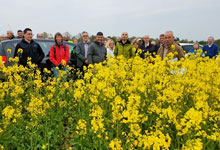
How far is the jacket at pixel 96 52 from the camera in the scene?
7.48 meters

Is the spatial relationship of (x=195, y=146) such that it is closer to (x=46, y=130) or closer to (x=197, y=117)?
(x=197, y=117)

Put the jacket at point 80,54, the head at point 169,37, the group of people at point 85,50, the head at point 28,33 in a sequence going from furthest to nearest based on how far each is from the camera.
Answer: the jacket at point 80,54, the head at point 28,33, the group of people at point 85,50, the head at point 169,37

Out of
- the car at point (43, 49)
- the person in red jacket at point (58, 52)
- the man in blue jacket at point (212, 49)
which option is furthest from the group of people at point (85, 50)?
the man in blue jacket at point (212, 49)

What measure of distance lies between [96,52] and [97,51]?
0.04m

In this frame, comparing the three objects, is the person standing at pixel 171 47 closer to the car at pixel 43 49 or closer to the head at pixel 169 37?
Result: the head at pixel 169 37

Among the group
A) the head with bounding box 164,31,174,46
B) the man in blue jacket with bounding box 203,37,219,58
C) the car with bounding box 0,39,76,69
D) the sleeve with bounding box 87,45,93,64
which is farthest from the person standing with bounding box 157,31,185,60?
the man in blue jacket with bounding box 203,37,219,58

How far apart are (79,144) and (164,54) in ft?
10.6

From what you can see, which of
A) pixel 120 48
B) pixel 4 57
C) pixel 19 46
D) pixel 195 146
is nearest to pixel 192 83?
pixel 195 146

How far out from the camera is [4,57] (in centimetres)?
731

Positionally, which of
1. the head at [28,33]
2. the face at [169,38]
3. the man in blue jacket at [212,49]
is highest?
the head at [28,33]

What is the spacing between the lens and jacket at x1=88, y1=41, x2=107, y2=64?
294 inches

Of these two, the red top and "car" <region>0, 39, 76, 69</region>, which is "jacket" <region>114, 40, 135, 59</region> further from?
"car" <region>0, 39, 76, 69</region>

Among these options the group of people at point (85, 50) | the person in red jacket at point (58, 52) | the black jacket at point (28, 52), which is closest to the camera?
the group of people at point (85, 50)

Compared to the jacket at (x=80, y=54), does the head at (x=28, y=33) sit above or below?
above
